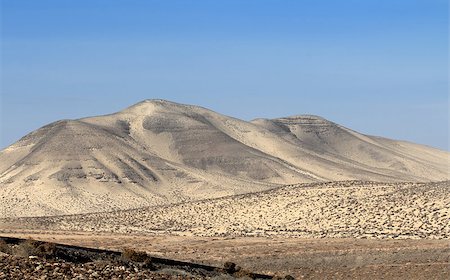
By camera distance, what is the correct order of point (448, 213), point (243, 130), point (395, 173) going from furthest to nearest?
point (243, 130) → point (395, 173) → point (448, 213)

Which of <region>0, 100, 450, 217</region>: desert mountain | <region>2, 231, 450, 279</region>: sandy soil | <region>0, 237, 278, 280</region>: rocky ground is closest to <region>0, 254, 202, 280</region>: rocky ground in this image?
<region>0, 237, 278, 280</region>: rocky ground

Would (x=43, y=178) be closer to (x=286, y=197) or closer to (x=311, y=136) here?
(x=286, y=197)

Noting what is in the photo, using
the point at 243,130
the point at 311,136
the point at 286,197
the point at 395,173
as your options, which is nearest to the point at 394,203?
the point at 286,197

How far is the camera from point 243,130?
148 meters

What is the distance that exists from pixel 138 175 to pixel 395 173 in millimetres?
40762

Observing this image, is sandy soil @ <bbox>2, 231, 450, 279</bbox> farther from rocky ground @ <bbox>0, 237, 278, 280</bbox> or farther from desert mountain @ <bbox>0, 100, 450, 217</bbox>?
desert mountain @ <bbox>0, 100, 450, 217</bbox>

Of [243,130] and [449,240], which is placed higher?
[243,130]

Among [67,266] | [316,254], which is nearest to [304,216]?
[316,254]

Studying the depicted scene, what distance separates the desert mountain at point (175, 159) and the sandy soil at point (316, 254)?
45180 millimetres

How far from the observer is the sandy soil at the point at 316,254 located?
37.3m

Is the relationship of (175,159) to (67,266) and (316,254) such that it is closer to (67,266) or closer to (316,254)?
(316,254)

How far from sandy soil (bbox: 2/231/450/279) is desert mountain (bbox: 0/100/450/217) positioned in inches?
1779

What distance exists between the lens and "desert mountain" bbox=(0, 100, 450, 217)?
100 metres

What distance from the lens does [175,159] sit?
413ft
